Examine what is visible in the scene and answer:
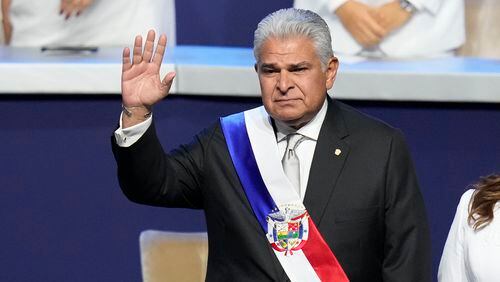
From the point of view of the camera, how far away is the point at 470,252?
124 inches

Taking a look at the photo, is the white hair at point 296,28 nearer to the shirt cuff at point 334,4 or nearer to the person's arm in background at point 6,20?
the shirt cuff at point 334,4

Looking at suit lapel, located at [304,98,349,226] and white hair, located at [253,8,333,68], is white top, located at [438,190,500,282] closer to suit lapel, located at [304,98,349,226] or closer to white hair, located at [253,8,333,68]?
suit lapel, located at [304,98,349,226]

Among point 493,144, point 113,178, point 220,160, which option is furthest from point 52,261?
point 493,144

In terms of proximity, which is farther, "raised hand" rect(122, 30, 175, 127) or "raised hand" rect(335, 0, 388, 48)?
"raised hand" rect(335, 0, 388, 48)

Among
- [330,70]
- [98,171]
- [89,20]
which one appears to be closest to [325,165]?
[330,70]

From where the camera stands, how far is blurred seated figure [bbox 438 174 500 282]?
3.12 m

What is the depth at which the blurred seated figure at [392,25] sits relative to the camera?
14.2 ft

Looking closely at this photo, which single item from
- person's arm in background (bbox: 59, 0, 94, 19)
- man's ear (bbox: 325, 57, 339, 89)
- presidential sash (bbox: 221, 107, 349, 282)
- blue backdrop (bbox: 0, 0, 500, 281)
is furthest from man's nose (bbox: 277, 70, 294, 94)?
person's arm in background (bbox: 59, 0, 94, 19)

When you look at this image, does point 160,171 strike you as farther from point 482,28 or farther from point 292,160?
point 482,28

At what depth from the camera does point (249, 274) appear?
301cm

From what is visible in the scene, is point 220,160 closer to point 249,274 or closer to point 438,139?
point 249,274

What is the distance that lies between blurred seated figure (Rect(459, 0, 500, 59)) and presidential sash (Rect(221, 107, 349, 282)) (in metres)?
1.78

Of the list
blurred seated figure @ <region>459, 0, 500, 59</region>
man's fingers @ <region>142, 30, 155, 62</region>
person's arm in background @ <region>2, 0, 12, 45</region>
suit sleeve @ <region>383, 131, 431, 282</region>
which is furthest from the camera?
blurred seated figure @ <region>459, 0, 500, 59</region>

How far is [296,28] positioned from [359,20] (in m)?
1.39
